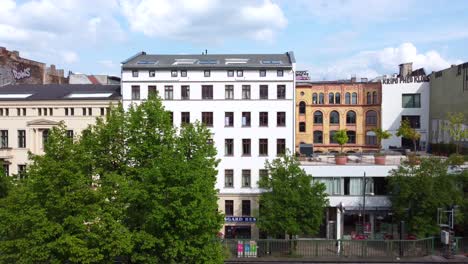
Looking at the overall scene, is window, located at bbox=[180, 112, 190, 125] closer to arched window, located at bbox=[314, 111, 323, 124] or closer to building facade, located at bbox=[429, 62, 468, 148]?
arched window, located at bbox=[314, 111, 323, 124]

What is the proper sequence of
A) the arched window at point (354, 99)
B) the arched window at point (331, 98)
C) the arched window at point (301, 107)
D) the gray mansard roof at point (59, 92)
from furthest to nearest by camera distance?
1. the arched window at point (331, 98)
2. the arched window at point (301, 107)
3. the arched window at point (354, 99)
4. the gray mansard roof at point (59, 92)

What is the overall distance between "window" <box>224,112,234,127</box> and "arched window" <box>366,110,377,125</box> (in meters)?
24.7

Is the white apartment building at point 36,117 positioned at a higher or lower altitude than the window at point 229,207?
higher

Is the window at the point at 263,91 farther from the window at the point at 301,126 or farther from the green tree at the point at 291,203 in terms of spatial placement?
the window at the point at 301,126

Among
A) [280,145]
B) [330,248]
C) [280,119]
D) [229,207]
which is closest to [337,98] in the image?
[280,119]

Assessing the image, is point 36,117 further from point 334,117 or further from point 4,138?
point 334,117

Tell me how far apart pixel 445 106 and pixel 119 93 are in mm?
35330

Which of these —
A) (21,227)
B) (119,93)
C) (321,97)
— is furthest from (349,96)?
(21,227)

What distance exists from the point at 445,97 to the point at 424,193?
2047cm

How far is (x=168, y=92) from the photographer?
1508 inches

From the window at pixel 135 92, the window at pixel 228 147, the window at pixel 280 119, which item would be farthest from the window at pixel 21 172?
the window at pixel 280 119

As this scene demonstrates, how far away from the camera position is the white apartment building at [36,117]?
3853cm

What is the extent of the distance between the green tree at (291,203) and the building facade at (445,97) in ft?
60.1

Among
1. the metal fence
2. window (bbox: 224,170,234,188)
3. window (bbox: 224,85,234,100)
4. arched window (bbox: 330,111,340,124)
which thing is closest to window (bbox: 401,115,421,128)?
arched window (bbox: 330,111,340,124)
